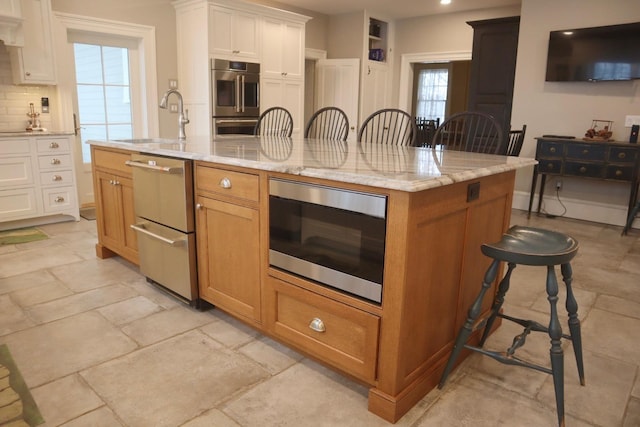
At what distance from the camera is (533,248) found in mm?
1765

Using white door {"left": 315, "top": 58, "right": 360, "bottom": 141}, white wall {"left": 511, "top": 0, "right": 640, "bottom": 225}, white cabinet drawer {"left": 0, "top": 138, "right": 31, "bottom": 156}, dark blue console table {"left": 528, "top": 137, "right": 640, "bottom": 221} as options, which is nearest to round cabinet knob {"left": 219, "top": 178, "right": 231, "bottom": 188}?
white cabinet drawer {"left": 0, "top": 138, "right": 31, "bottom": 156}

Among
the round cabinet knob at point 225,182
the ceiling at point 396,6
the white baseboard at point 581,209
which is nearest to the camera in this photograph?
the round cabinet knob at point 225,182

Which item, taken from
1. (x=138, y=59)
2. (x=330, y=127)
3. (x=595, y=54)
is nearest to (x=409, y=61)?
(x=330, y=127)

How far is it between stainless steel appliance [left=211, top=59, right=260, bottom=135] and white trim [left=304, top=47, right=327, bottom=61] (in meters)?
1.50

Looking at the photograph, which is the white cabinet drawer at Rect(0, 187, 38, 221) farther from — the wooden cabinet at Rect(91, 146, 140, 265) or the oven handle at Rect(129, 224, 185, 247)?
the oven handle at Rect(129, 224, 185, 247)

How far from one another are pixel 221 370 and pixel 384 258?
0.94 meters

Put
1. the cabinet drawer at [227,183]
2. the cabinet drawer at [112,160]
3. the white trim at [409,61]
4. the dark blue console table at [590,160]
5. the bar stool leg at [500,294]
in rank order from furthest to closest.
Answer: the white trim at [409,61], the dark blue console table at [590,160], the cabinet drawer at [112,160], the cabinet drawer at [227,183], the bar stool leg at [500,294]

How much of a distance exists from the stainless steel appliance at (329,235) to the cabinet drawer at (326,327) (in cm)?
9

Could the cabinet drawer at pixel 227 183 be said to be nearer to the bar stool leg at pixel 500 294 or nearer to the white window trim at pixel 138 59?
the bar stool leg at pixel 500 294

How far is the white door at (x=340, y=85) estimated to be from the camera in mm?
6898

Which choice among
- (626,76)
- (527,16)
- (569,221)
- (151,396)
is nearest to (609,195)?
(569,221)

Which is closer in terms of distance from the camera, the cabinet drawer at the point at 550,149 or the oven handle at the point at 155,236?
the oven handle at the point at 155,236

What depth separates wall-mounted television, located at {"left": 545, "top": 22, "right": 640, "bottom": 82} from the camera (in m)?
4.52

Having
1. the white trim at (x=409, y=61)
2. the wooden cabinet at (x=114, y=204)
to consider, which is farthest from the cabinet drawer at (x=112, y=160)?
the white trim at (x=409, y=61)
